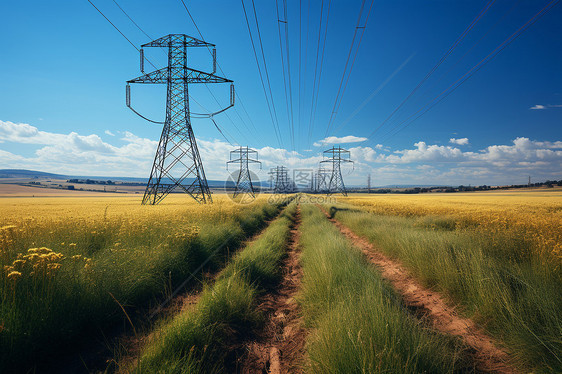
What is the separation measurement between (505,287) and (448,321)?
3.30 feet

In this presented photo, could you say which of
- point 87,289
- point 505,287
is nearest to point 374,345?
point 505,287

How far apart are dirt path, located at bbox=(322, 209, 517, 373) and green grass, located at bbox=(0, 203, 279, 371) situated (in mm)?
4702

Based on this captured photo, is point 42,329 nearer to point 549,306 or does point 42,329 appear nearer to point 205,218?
point 549,306

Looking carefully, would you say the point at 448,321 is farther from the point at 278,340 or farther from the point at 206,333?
the point at 206,333

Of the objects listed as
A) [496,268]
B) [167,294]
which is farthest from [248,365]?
[496,268]

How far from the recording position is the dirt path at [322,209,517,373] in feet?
8.81

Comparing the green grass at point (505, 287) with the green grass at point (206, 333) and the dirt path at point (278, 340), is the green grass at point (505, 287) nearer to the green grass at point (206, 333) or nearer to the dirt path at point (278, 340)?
the dirt path at point (278, 340)

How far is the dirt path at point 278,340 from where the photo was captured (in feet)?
9.29

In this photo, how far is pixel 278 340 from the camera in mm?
3396

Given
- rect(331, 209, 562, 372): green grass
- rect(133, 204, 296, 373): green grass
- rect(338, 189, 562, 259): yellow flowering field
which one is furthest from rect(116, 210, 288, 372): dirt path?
rect(338, 189, 562, 259): yellow flowering field

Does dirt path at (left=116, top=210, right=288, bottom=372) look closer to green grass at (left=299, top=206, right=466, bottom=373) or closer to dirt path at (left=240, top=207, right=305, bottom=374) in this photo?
dirt path at (left=240, top=207, right=305, bottom=374)

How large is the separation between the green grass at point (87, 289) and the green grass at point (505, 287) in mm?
5122

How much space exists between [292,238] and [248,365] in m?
8.39

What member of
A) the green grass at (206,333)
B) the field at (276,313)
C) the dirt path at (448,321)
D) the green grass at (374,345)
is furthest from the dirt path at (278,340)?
the dirt path at (448,321)
